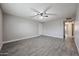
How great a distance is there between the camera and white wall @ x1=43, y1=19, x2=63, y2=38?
1812 millimetres

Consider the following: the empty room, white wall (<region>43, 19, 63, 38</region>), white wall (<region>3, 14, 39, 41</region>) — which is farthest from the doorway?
white wall (<region>3, 14, 39, 41</region>)

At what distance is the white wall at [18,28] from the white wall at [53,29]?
0.62 ft

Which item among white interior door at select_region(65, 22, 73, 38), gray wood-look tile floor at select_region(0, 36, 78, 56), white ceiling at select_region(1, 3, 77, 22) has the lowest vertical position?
gray wood-look tile floor at select_region(0, 36, 78, 56)

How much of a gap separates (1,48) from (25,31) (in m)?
0.55

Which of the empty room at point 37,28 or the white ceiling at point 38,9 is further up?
the white ceiling at point 38,9

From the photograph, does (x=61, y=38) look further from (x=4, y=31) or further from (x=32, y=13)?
(x=4, y=31)

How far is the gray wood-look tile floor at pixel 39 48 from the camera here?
5.50ft

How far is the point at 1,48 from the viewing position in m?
1.65

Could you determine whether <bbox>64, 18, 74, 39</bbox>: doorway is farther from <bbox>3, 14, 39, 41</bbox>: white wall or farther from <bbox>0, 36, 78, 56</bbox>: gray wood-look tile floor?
A: <bbox>3, 14, 39, 41</bbox>: white wall

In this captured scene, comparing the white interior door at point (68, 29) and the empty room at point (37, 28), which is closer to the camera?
the empty room at point (37, 28)

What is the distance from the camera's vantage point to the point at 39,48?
5.70 ft

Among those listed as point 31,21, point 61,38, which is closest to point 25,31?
point 31,21

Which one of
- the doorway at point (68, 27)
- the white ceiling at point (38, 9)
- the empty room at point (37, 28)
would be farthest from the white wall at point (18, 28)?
the doorway at point (68, 27)

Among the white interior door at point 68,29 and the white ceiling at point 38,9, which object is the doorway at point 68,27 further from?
the white ceiling at point 38,9
